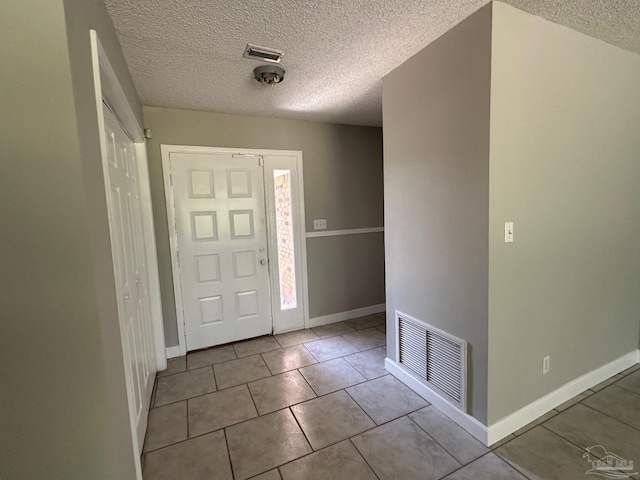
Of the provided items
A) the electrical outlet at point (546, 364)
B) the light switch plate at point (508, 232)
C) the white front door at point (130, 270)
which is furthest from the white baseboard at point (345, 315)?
the light switch plate at point (508, 232)

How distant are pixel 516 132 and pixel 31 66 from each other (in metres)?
1.96

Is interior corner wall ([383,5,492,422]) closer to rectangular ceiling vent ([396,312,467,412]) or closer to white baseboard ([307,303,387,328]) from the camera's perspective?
rectangular ceiling vent ([396,312,467,412])

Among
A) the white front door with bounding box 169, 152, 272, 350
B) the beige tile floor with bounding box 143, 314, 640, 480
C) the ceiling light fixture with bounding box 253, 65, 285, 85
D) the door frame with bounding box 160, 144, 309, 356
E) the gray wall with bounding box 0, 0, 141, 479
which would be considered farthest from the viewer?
the white front door with bounding box 169, 152, 272, 350

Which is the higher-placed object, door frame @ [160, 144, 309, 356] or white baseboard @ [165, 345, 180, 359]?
door frame @ [160, 144, 309, 356]

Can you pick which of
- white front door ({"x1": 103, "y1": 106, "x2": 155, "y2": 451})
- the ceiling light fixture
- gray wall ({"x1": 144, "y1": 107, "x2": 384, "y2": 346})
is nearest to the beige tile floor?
white front door ({"x1": 103, "y1": 106, "x2": 155, "y2": 451})

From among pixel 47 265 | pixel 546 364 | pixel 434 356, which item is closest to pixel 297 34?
pixel 47 265

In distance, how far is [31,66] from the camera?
0.76m

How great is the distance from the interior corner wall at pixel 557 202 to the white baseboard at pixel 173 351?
8.63 ft

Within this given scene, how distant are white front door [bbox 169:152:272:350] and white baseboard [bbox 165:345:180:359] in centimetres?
11

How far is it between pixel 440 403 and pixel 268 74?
248 centimetres

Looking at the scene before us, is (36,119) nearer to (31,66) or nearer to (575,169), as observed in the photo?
(31,66)

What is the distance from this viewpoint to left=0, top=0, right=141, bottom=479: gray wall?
0.75 m

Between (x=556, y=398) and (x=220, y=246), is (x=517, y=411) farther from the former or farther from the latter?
(x=220, y=246)

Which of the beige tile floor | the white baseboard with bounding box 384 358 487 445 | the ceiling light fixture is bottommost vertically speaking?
the beige tile floor
